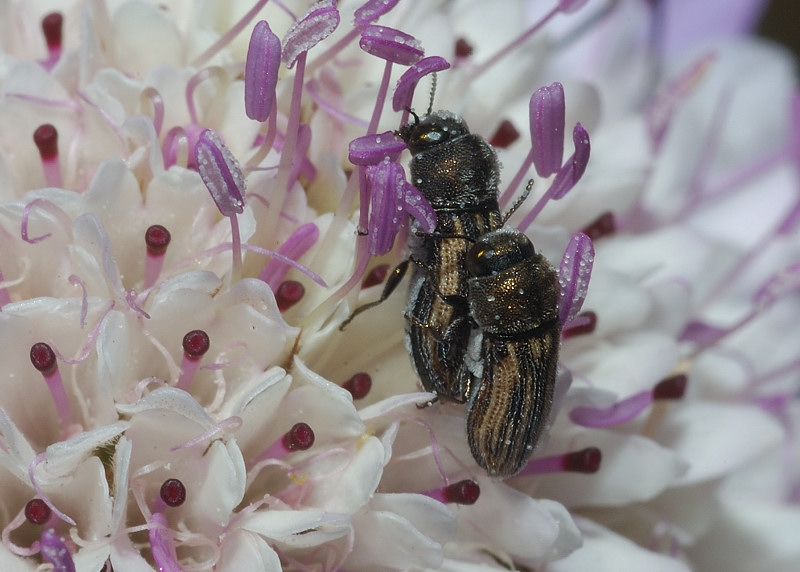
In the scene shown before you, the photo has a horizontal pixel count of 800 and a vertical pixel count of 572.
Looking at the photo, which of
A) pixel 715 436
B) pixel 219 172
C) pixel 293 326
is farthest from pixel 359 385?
pixel 715 436

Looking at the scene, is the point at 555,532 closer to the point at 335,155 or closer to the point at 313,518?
the point at 313,518

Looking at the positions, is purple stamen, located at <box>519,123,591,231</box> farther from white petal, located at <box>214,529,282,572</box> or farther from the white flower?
white petal, located at <box>214,529,282,572</box>

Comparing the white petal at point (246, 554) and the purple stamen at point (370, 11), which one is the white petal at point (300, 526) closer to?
the white petal at point (246, 554)

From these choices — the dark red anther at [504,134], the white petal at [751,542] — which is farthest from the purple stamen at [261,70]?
the white petal at [751,542]

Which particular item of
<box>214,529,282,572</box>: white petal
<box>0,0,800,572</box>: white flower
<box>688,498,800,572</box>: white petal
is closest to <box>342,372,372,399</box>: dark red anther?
<box>0,0,800,572</box>: white flower

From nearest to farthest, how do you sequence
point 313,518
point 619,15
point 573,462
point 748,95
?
point 313,518, point 573,462, point 619,15, point 748,95

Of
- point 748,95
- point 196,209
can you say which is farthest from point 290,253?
point 748,95
